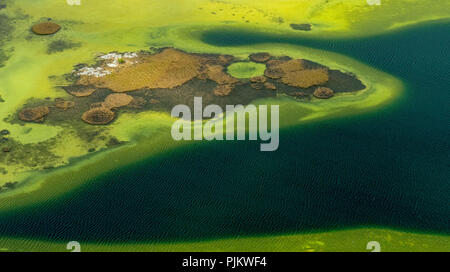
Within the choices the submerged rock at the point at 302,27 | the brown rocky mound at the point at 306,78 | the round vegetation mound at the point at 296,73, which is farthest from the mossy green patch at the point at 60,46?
the submerged rock at the point at 302,27

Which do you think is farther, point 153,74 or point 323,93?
point 153,74

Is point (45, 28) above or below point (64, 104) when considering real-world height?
above

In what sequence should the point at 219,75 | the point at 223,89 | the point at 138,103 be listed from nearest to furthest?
the point at 138,103, the point at 223,89, the point at 219,75

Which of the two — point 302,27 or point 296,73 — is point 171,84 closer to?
point 296,73

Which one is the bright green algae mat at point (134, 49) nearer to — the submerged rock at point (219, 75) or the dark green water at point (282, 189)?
the dark green water at point (282, 189)

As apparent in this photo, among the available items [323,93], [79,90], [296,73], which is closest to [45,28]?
[79,90]

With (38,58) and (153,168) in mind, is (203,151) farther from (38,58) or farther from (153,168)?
(38,58)

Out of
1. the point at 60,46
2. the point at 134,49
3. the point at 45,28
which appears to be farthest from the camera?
the point at 45,28
